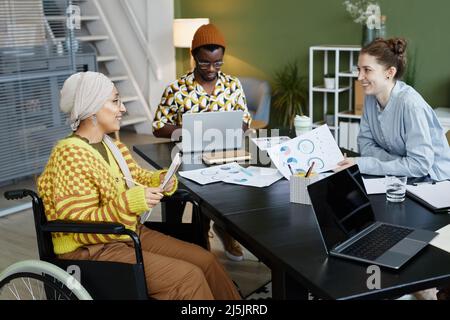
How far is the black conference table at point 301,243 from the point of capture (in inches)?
58.4

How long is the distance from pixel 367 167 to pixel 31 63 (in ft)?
10.1

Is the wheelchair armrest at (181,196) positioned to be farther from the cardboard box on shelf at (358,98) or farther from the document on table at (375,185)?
the cardboard box on shelf at (358,98)

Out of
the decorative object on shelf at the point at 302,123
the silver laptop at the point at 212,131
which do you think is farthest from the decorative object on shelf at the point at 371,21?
the silver laptop at the point at 212,131

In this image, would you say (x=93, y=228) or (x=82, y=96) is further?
(x=82, y=96)

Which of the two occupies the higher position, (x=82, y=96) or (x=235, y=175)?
(x=82, y=96)

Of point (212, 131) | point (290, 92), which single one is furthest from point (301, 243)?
point (290, 92)

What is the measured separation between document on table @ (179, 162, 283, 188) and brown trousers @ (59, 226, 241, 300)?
1.23ft

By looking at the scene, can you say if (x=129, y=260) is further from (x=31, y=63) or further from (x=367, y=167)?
(x=31, y=63)

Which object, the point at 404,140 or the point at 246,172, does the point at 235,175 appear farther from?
the point at 404,140

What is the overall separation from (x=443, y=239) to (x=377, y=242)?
201mm

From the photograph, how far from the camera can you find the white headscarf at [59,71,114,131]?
2.09 metres

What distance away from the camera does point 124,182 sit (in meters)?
2.27

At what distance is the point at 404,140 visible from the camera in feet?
8.38

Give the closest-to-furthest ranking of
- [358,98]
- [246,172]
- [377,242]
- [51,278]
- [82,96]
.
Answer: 1. [377,242]
2. [51,278]
3. [82,96]
4. [246,172]
5. [358,98]
